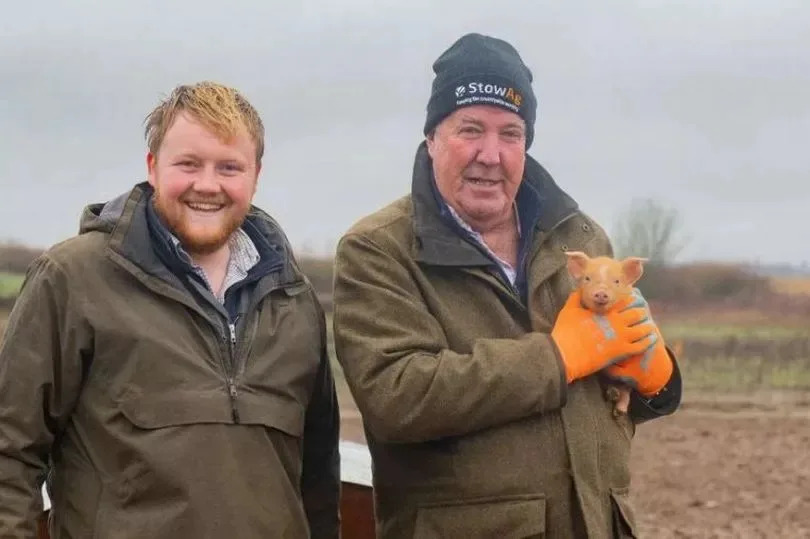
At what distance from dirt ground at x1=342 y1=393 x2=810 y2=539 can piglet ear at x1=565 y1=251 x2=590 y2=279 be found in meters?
5.23

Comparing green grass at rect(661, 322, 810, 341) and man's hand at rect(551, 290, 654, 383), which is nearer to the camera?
man's hand at rect(551, 290, 654, 383)

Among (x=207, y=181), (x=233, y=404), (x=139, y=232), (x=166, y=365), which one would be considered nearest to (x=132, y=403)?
(x=166, y=365)

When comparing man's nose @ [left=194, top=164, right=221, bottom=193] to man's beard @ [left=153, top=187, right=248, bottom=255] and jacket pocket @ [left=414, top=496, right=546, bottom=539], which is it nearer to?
man's beard @ [left=153, top=187, right=248, bottom=255]

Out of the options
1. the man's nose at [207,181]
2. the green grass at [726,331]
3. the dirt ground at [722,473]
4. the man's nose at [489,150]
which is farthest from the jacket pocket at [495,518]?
the green grass at [726,331]

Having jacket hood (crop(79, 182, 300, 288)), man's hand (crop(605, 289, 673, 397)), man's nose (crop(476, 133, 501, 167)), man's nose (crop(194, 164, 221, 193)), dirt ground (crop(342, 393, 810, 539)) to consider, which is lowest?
dirt ground (crop(342, 393, 810, 539))

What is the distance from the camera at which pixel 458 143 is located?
3.20 metres

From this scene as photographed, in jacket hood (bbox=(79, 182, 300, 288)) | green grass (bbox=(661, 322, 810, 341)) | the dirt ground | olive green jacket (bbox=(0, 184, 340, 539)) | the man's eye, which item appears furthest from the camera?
green grass (bbox=(661, 322, 810, 341))

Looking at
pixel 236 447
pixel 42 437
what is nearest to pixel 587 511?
pixel 236 447

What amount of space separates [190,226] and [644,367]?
120cm

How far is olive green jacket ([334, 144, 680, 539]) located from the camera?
115 inches

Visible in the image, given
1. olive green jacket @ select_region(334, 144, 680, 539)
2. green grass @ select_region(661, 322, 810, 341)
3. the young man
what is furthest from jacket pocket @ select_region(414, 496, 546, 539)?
green grass @ select_region(661, 322, 810, 341)

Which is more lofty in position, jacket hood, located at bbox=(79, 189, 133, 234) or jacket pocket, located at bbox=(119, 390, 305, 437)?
jacket hood, located at bbox=(79, 189, 133, 234)

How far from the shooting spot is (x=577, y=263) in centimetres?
318

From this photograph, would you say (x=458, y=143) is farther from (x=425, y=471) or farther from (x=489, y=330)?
(x=425, y=471)
